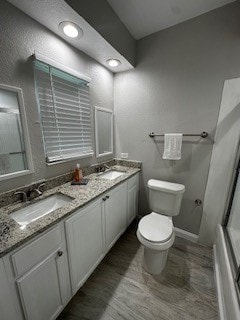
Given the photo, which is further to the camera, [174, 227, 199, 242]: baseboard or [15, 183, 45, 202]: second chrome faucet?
[174, 227, 199, 242]: baseboard

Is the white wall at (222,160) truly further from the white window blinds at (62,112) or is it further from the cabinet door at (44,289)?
the cabinet door at (44,289)

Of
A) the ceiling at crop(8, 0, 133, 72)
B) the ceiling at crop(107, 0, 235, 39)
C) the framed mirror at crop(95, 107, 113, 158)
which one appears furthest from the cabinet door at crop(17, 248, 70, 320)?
the ceiling at crop(107, 0, 235, 39)

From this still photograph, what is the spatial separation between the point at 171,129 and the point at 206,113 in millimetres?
405

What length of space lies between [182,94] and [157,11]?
0.86m

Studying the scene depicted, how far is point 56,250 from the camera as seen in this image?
984mm

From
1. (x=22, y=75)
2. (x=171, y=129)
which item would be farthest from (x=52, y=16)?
(x=171, y=129)

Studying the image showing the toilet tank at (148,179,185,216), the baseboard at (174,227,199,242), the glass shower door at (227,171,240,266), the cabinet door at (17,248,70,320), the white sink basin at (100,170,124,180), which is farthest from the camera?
the white sink basin at (100,170,124,180)

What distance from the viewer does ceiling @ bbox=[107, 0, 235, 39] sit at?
1.36 m

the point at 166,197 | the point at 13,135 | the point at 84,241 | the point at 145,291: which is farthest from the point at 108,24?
the point at 145,291

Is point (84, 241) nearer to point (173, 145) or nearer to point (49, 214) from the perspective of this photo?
point (49, 214)

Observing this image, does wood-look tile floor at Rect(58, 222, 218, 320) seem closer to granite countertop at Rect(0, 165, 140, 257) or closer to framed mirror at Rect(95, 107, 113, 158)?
granite countertop at Rect(0, 165, 140, 257)

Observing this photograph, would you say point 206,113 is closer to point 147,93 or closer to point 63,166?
point 147,93

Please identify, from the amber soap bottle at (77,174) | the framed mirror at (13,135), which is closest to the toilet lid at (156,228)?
the amber soap bottle at (77,174)

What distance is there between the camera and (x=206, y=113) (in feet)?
5.21
